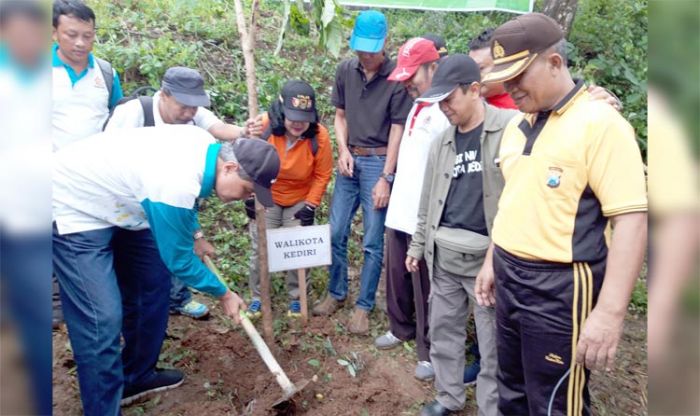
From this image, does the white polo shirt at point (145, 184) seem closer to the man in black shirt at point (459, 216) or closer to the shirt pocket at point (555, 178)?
the man in black shirt at point (459, 216)

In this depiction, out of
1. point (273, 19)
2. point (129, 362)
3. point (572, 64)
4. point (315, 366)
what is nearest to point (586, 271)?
point (315, 366)

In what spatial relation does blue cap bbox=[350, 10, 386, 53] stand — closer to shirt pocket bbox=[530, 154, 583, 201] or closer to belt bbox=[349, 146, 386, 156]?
belt bbox=[349, 146, 386, 156]

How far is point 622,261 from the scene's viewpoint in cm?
193

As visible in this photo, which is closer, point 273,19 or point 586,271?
point 586,271

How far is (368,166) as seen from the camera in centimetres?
412

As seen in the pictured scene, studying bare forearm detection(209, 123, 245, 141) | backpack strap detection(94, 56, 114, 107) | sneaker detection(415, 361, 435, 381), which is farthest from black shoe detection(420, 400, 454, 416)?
backpack strap detection(94, 56, 114, 107)

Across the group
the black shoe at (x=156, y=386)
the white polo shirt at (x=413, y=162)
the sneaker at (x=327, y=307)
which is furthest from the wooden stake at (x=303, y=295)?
the black shoe at (x=156, y=386)

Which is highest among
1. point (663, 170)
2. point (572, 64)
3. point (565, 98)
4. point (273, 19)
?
point (273, 19)

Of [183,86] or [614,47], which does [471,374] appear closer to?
[183,86]

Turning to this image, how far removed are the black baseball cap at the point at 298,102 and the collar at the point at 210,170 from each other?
1.24 m

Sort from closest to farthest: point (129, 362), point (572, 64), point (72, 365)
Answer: point (129, 362) → point (72, 365) → point (572, 64)

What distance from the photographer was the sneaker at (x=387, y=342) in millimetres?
4000

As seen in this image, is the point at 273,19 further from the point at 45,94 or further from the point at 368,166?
the point at 45,94

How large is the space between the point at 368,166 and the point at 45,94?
11.6 ft
